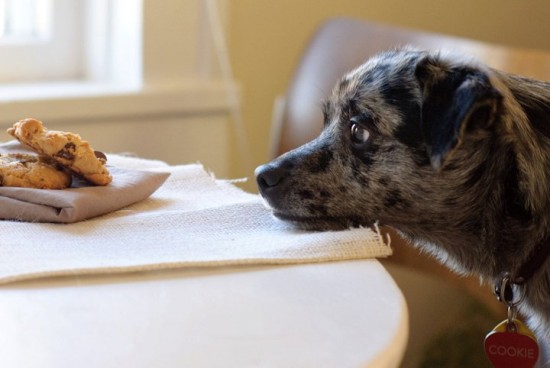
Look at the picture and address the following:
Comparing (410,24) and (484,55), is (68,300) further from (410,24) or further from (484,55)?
(410,24)

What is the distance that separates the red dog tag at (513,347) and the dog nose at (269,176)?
0.34 m

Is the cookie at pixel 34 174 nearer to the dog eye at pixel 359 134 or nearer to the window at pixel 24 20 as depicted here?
the dog eye at pixel 359 134

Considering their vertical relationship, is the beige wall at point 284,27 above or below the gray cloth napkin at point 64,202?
below

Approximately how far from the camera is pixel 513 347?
117 cm

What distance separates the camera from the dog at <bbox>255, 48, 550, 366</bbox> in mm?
1128

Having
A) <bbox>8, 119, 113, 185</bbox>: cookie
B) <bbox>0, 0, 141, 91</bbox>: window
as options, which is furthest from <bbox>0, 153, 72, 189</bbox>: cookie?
<bbox>0, 0, 141, 91</bbox>: window

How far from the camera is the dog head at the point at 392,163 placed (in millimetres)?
1141

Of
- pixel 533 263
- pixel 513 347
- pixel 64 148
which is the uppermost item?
pixel 64 148

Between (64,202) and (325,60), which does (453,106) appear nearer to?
(64,202)

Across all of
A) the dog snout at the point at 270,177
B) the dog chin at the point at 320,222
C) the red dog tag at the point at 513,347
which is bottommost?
the red dog tag at the point at 513,347

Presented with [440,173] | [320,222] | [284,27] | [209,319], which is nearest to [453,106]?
[440,173]

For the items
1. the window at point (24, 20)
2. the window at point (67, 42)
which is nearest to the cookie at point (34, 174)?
the window at point (67, 42)

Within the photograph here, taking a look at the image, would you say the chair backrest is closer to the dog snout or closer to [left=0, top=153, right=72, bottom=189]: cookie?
the dog snout

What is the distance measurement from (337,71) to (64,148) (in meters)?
1.31
